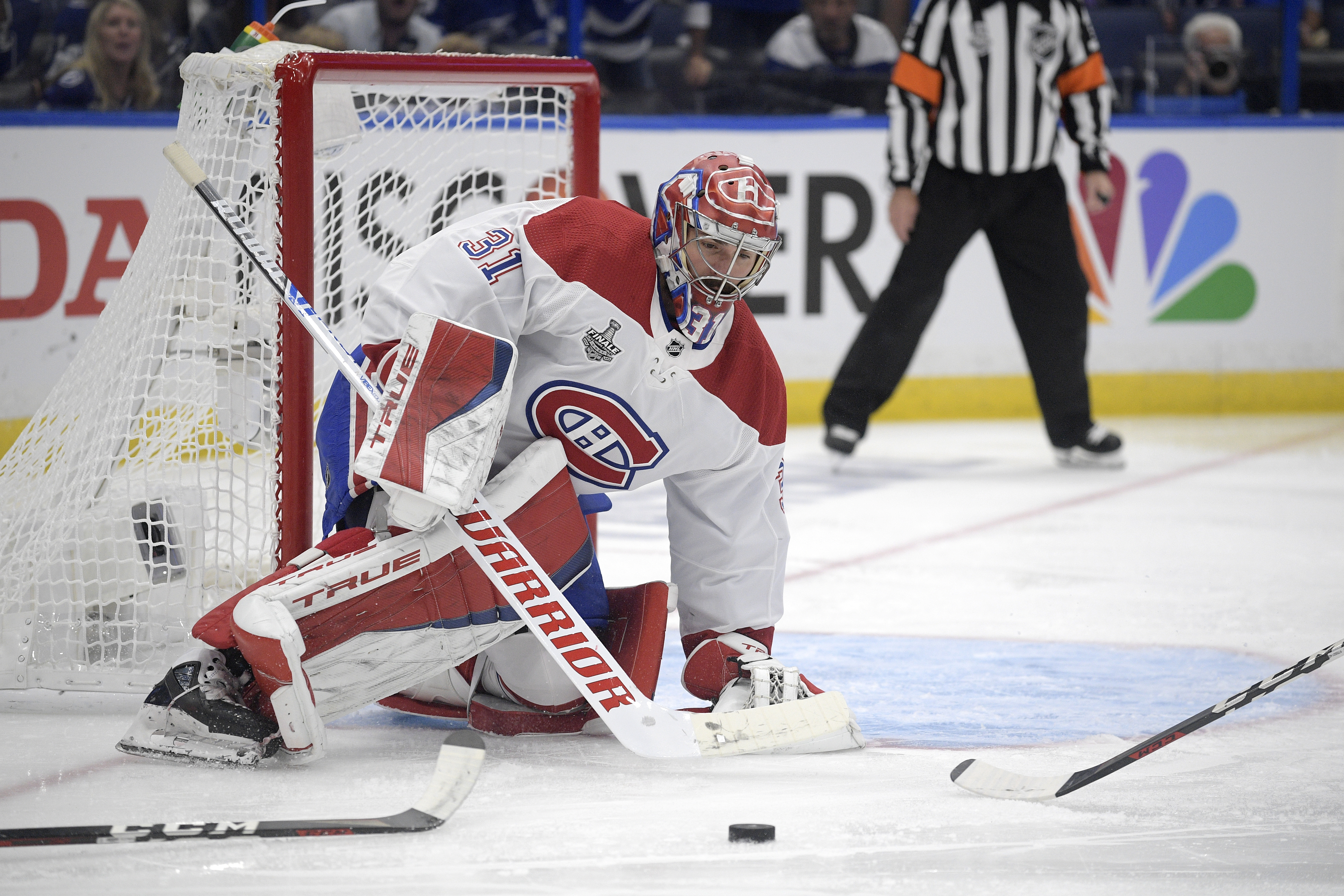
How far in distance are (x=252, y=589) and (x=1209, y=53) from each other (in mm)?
4728

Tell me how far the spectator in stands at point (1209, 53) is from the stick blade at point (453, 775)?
4.61 meters

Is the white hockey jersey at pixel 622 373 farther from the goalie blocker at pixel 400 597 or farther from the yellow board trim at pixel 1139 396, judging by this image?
the yellow board trim at pixel 1139 396

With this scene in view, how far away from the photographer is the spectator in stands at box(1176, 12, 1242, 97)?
5859mm

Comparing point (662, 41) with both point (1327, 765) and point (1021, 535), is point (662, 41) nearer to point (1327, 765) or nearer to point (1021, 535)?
point (1021, 535)

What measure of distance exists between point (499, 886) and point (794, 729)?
600 mm

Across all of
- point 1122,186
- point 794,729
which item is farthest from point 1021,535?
point 1122,186

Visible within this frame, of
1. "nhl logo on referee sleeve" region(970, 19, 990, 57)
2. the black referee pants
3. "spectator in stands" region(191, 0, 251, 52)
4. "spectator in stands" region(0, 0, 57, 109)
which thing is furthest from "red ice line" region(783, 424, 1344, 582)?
"spectator in stands" region(0, 0, 57, 109)

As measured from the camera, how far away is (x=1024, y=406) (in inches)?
235

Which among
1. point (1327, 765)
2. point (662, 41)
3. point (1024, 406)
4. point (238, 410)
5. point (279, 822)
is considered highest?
point (662, 41)

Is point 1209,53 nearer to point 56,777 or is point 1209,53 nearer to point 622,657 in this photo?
point 622,657

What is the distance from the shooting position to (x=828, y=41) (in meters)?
5.60

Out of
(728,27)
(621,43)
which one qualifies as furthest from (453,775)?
(728,27)

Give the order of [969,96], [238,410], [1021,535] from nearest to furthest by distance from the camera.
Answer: [238,410]
[1021,535]
[969,96]

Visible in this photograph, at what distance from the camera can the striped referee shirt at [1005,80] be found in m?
4.90
